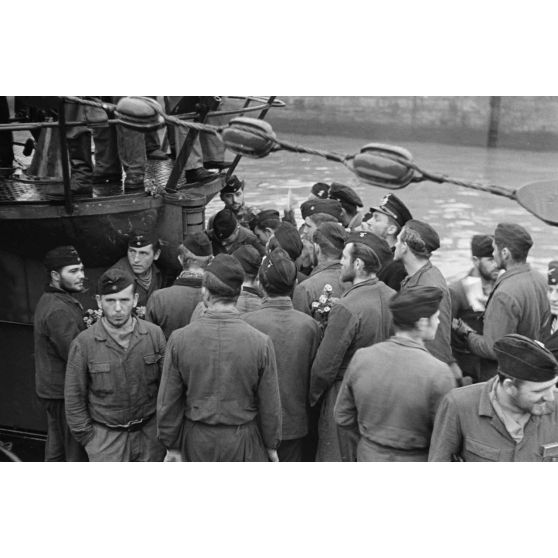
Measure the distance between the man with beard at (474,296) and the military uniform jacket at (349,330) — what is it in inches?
37.2

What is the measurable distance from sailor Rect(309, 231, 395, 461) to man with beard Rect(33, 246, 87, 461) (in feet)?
4.68

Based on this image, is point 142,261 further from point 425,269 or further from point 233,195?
point 233,195

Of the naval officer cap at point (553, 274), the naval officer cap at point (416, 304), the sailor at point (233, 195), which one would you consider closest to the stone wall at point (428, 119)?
the sailor at point (233, 195)

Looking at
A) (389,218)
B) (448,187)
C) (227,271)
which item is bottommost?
(448,187)

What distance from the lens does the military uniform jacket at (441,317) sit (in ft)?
16.5

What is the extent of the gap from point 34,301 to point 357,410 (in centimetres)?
263

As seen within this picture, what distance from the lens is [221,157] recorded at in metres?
7.05

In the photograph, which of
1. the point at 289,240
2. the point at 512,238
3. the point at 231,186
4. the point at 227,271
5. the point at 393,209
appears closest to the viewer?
the point at 227,271

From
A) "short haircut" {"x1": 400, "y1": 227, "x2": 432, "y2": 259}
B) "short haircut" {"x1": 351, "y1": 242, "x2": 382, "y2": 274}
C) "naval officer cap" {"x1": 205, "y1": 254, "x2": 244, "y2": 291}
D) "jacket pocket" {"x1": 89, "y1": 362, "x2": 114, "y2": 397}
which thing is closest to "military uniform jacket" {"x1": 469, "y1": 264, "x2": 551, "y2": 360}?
"short haircut" {"x1": 400, "y1": 227, "x2": 432, "y2": 259}

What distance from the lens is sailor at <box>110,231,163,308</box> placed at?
554 cm

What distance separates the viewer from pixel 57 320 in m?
4.96

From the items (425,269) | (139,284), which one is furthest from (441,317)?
(139,284)

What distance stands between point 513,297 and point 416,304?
122 centimetres

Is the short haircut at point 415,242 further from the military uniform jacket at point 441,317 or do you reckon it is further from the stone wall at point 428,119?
the stone wall at point 428,119
